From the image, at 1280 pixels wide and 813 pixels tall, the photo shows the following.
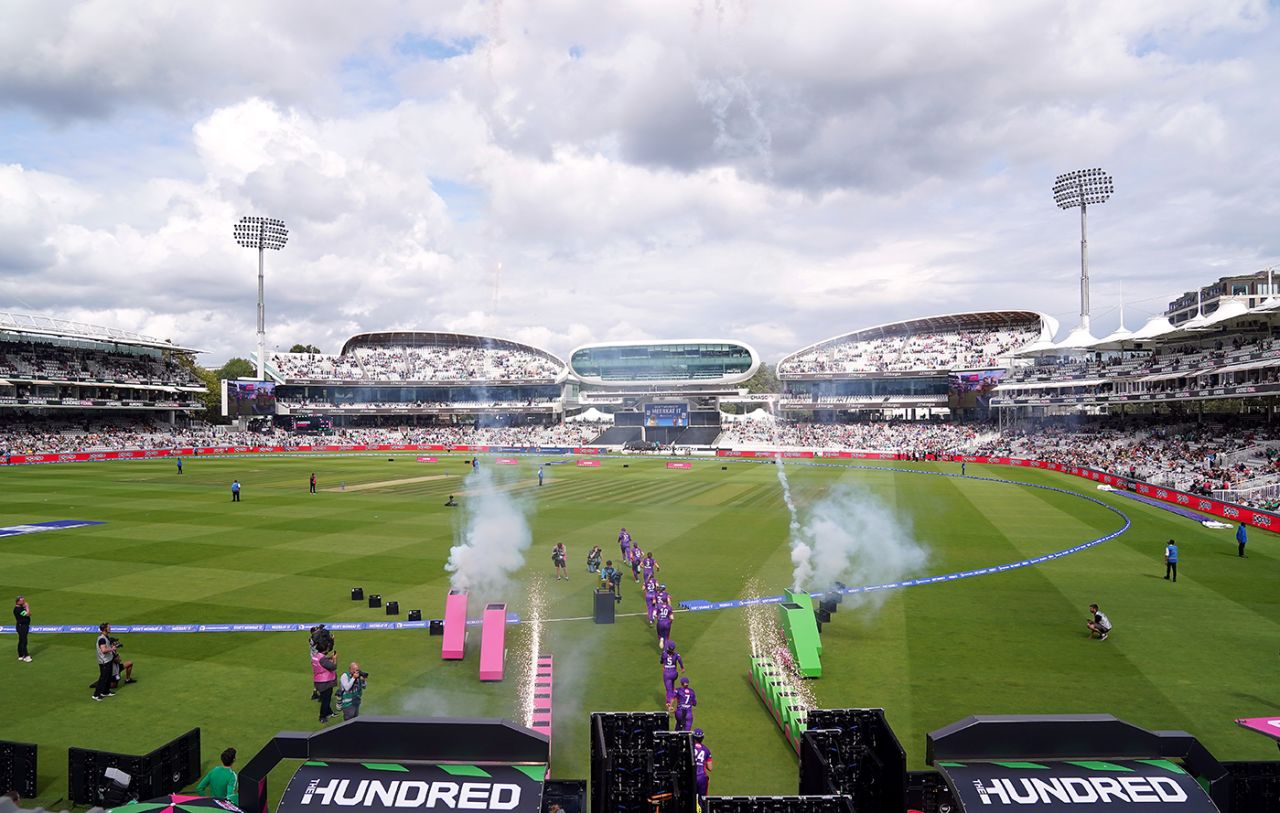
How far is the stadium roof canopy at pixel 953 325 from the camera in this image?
117 metres

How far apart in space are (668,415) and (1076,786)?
97.0 meters

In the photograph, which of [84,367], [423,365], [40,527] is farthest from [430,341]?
[40,527]

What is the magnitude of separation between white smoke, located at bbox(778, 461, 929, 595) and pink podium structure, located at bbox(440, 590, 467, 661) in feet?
35.3

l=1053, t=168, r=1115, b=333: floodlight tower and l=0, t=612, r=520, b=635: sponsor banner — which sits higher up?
l=1053, t=168, r=1115, b=333: floodlight tower

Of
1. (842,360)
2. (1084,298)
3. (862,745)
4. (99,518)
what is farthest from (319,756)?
(842,360)

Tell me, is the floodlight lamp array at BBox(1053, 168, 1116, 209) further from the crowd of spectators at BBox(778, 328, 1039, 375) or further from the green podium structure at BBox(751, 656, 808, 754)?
the green podium structure at BBox(751, 656, 808, 754)

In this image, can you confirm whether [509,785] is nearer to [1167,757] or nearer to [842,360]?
[1167,757]

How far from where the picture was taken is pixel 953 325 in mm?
124500

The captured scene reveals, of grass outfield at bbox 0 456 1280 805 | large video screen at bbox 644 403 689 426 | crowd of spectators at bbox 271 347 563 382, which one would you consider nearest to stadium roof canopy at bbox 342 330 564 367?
crowd of spectators at bbox 271 347 563 382

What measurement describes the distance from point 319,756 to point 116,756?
6093mm

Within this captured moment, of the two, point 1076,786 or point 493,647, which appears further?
point 493,647

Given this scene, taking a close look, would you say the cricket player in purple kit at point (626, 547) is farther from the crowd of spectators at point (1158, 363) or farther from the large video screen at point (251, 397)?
the large video screen at point (251, 397)

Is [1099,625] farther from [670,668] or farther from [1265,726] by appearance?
[670,668]

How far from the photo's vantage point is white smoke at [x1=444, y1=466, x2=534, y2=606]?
2359 centimetres
